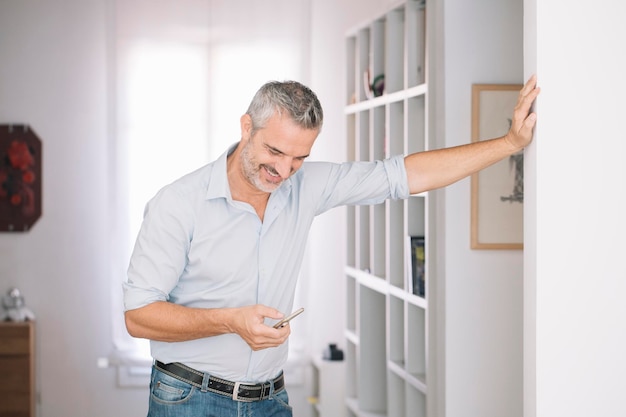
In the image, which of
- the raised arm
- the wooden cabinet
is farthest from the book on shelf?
the wooden cabinet

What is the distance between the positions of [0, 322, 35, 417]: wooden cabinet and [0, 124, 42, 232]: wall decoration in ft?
2.57

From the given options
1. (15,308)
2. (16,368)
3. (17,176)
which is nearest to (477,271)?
(16,368)

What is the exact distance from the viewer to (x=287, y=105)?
249 centimetres

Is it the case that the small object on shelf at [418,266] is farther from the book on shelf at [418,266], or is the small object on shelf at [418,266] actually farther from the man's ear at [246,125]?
the man's ear at [246,125]

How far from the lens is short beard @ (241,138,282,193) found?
8.42 feet

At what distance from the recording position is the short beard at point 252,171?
2.57 metres

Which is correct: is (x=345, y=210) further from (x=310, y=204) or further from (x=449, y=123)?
(x=310, y=204)

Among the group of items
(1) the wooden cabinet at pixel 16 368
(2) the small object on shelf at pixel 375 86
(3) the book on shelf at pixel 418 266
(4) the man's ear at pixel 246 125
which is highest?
(2) the small object on shelf at pixel 375 86

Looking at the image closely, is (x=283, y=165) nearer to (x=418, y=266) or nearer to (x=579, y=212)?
(x=579, y=212)

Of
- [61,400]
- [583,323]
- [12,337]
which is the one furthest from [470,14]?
[61,400]

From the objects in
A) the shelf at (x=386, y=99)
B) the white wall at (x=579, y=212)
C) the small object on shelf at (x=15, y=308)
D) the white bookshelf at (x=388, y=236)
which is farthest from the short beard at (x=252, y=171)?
the small object on shelf at (x=15, y=308)

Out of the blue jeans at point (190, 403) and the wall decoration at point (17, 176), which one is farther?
the wall decoration at point (17, 176)

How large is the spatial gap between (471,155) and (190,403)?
117cm

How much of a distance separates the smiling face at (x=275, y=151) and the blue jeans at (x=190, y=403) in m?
0.68
